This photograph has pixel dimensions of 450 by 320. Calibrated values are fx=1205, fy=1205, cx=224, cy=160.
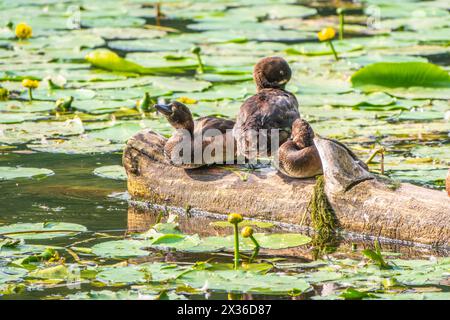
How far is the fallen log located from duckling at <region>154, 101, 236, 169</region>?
87 millimetres

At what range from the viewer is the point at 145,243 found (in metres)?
6.87

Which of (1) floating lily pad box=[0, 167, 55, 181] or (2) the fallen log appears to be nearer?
(2) the fallen log

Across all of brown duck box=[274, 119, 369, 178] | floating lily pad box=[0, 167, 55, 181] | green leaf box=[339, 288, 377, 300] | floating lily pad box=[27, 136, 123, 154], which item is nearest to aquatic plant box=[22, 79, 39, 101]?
floating lily pad box=[27, 136, 123, 154]

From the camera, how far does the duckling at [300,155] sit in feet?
23.7

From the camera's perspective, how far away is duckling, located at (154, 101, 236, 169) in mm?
7758

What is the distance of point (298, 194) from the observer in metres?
7.31

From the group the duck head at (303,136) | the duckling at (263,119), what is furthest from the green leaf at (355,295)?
the duckling at (263,119)

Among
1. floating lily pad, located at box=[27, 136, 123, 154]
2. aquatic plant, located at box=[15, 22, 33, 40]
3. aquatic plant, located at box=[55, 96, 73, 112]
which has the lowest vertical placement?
floating lily pad, located at box=[27, 136, 123, 154]

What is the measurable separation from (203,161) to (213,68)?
5722mm

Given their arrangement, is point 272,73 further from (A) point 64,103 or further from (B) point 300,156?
(A) point 64,103

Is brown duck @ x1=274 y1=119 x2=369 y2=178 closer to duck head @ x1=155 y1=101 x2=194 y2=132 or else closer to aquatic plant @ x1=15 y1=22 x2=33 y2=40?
duck head @ x1=155 y1=101 x2=194 y2=132

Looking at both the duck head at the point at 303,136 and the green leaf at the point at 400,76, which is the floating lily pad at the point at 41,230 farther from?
the green leaf at the point at 400,76
